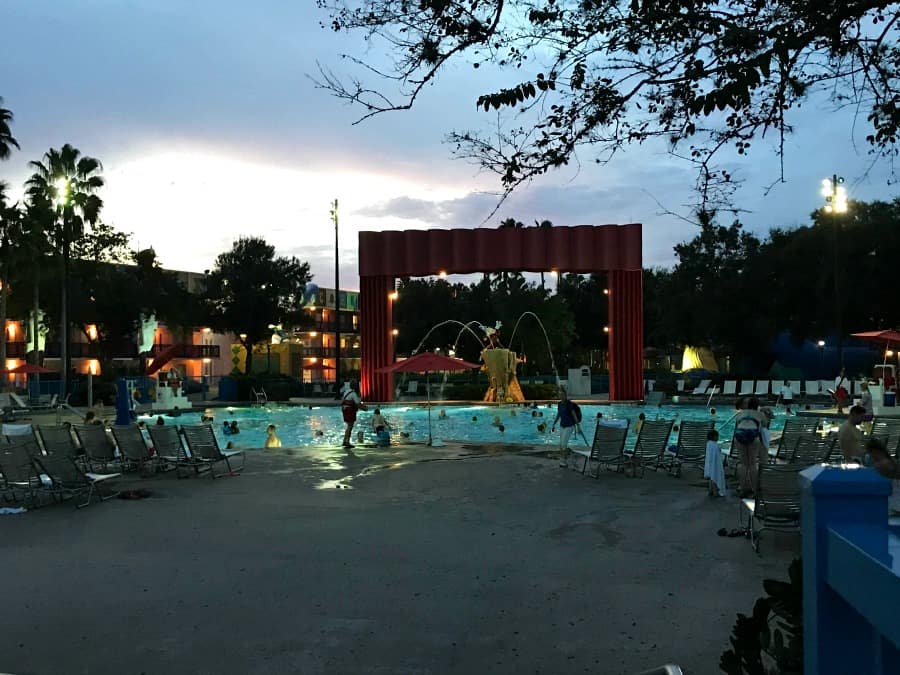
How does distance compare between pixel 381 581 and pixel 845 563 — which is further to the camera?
pixel 381 581

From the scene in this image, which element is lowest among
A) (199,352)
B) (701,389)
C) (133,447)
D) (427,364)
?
(701,389)

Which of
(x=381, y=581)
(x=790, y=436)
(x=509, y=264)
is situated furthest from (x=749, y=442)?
(x=509, y=264)

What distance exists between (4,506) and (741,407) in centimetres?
1000

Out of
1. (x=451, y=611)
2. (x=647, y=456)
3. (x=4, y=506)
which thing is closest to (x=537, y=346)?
(x=647, y=456)

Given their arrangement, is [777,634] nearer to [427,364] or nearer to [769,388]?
[427,364]

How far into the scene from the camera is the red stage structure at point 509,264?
32.2m

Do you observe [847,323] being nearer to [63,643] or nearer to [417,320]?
[417,320]

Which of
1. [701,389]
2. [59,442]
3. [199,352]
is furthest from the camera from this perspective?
[199,352]

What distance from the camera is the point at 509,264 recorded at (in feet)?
106

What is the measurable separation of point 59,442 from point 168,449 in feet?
6.33

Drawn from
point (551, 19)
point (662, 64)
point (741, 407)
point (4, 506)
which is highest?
point (551, 19)

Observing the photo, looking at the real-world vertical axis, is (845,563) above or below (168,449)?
above

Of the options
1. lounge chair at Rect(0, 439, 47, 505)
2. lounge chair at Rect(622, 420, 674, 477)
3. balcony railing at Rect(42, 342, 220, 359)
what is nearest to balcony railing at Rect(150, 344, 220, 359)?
balcony railing at Rect(42, 342, 220, 359)

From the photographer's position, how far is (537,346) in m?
50.8
